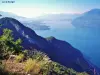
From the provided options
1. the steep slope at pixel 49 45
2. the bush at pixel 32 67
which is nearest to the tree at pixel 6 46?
the bush at pixel 32 67

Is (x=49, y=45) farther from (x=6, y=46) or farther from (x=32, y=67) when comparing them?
(x=32, y=67)

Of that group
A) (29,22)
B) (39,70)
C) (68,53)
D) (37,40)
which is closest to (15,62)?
(39,70)

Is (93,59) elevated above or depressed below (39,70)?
below

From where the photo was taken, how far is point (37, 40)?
136 metres

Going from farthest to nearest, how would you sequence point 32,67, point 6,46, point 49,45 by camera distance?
point 49,45
point 6,46
point 32,67

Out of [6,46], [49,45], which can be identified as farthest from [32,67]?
[49,45]

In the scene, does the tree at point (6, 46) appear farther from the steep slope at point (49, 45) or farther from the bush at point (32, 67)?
the steep slope at point (49, 45)

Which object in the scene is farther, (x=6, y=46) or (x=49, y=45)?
(x=49, y=45)

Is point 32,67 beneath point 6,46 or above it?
above

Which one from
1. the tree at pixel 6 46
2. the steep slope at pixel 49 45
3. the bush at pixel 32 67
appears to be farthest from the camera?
the steep slope at pixel 49 45

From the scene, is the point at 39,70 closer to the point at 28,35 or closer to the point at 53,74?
the point at 53,74

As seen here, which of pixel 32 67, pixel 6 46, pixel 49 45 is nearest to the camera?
pixel 32 67

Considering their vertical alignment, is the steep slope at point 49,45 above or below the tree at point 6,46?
below

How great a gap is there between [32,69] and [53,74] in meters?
0.60
